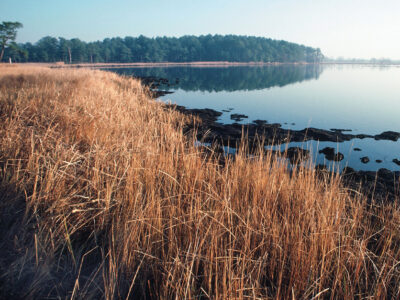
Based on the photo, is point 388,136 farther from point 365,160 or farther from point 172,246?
point 172,246

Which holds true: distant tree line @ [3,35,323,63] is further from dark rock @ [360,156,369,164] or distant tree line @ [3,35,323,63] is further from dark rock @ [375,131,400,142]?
dark rock @ [360,156,369,164]

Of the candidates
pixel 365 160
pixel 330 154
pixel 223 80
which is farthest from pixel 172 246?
pixel 223 80

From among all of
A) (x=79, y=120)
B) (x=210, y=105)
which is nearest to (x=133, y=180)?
(x=79, y=120)

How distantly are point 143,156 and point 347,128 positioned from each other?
452 inches

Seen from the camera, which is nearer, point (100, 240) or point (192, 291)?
point (192, 291)

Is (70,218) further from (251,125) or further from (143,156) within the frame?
(251,125)

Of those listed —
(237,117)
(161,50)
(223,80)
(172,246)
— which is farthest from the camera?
(161,50)

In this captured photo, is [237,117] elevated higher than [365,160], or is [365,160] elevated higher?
[237,117]

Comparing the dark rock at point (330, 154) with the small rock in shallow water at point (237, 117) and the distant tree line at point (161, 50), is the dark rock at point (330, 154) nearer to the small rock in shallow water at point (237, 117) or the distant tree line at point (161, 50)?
the small rock in shallow water at point (237, 117)

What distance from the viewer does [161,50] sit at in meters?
109

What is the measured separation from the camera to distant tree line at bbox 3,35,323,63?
86350 millimetres

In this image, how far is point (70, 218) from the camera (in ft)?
8.71

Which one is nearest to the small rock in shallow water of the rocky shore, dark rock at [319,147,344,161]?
the rocky shore


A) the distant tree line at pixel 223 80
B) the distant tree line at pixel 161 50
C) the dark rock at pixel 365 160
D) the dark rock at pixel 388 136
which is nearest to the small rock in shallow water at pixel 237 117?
the dark rock at pixel 388 136
